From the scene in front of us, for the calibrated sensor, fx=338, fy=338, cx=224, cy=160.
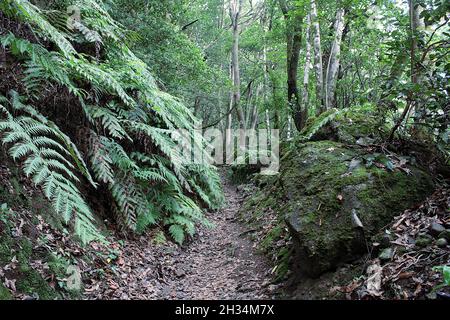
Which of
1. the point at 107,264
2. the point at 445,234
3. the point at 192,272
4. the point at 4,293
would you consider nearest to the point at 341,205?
the point at 445,234

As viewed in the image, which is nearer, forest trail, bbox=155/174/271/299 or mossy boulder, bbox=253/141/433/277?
mossy boulder, bbox=253/141/433/277

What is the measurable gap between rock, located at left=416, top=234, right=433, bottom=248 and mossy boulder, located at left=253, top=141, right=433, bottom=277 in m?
0.44

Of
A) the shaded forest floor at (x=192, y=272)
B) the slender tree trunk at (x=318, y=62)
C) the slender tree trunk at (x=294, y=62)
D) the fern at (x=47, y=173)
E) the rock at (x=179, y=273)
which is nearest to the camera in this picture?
the fern at (x=47, y=173)

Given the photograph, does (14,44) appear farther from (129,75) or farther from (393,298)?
(393,298)

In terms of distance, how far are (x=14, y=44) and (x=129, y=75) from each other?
2.13 m

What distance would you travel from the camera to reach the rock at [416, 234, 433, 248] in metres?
3.04

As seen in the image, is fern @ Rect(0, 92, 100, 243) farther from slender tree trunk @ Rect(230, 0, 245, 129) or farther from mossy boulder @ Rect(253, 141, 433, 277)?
slender tree trunk @ Rect(230, 0, 245, 129)

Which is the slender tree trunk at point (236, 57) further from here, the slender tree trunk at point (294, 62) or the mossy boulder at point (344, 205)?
the mossy boulder at point (344, 205)

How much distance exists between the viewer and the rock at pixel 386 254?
10.2 ft

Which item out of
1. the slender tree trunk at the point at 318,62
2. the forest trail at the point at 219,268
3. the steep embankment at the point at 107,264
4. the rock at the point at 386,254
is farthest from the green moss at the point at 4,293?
the slender tree trunk at the point at 318,62

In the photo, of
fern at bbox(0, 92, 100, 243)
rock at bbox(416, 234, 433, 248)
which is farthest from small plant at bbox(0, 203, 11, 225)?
rock at bbox(416, 234, 433, 248)

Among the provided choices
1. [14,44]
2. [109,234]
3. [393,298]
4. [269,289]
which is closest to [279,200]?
[269,289]

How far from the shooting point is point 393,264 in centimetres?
298

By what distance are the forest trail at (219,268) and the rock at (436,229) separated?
1.81m
